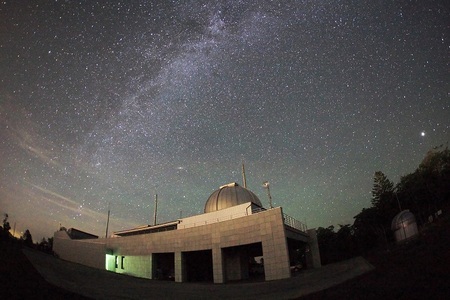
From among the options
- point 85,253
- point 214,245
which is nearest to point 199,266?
point 214,245

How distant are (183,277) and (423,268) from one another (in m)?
24.1

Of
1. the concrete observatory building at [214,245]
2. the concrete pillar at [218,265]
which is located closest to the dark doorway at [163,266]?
the concrete observatory building at [214,245]

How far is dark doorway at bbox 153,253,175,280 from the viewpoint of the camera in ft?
110

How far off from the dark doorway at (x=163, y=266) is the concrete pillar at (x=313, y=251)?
1725 centimetres

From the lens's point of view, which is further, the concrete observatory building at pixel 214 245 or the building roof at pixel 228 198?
the building roof at pixel 228 198

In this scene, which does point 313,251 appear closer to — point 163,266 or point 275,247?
point 275,247

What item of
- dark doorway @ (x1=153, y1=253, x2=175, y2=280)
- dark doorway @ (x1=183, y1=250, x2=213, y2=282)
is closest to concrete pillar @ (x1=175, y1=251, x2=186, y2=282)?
dark doorway @ (x1=183, y1=250, x2=213, y2=282)

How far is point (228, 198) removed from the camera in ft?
112

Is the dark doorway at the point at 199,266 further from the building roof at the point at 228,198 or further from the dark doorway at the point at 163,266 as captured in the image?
the building roof at the point at 228,198

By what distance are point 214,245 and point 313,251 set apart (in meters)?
12.9

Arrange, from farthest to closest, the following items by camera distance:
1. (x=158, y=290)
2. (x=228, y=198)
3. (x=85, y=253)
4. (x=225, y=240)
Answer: (x=85, y=253) → (x=228, y=198) → (x=225, y=240) → (x=158, y=290)

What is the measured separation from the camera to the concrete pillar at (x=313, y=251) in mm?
31750

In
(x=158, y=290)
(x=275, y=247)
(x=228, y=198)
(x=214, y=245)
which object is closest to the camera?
(x=158, y=290)

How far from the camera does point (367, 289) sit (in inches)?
410
